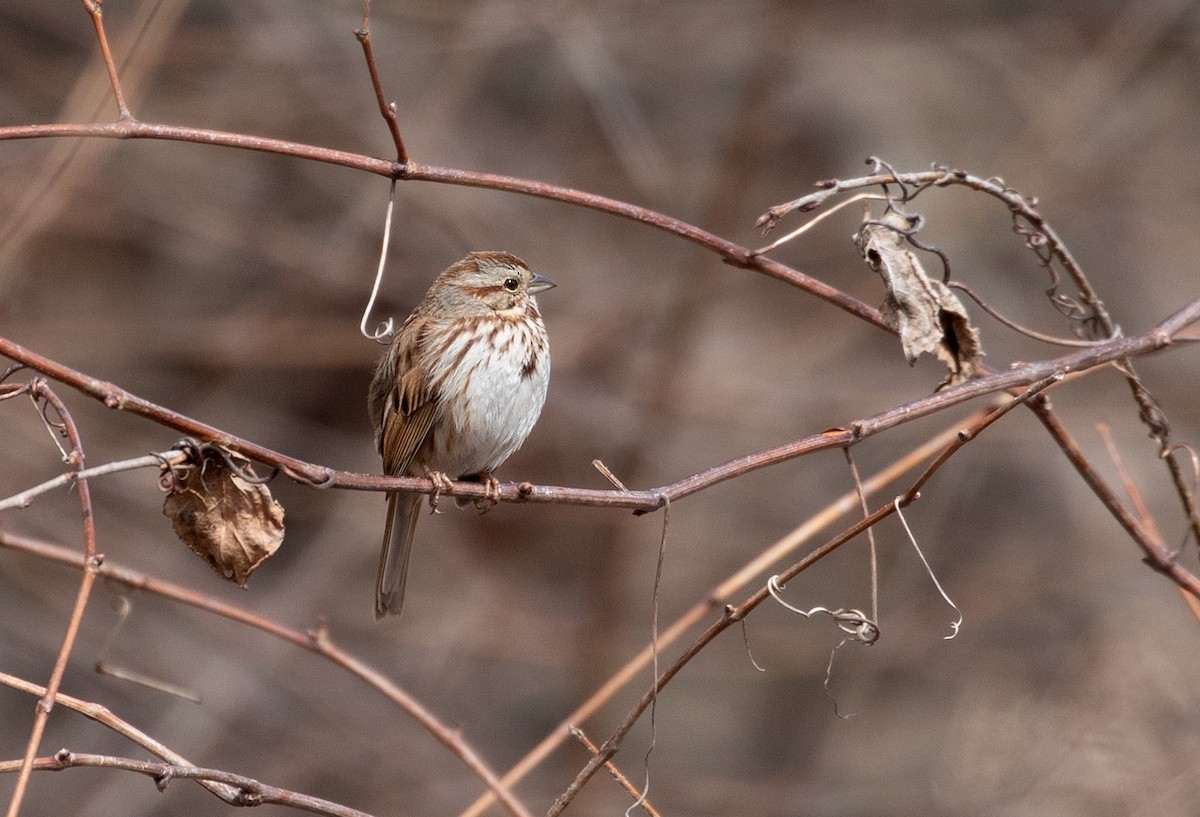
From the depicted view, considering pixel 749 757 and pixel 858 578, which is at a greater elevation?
pixel 858 578

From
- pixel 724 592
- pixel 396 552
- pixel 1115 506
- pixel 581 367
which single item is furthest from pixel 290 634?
pixel 581 367

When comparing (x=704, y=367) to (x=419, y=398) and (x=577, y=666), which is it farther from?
(x=419, y=398)

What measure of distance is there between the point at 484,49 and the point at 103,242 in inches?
84.4

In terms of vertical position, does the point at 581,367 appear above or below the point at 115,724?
above

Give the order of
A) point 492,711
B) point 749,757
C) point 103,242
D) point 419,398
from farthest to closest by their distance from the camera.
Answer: point 749,757 → point 492,711 → point 103,242 → point 419,398

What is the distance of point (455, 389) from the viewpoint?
3.63 meters

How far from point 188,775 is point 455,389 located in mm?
1779

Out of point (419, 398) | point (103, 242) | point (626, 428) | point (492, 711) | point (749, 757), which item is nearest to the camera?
point (419, 398)

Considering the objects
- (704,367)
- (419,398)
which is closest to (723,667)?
(704,367)

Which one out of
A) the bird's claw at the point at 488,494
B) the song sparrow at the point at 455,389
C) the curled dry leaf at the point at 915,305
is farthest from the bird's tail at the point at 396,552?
the curled dry leaf at the point at 915,305

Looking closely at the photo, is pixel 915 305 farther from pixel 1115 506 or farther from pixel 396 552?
pixel 396 552

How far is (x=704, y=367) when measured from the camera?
673 cm

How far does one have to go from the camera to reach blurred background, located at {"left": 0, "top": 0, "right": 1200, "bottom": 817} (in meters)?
6.01

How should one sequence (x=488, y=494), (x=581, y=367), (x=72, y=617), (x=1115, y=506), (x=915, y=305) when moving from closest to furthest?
1. (x=72, y=617)
2. (x=915, y=305)
3. (x=1115, y=506)
4. (x=488, y=494)
5. (x=581, y=367)
